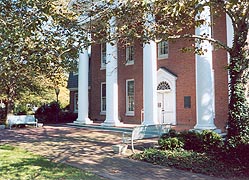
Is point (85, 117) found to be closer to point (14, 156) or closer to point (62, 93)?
point (14, 156)

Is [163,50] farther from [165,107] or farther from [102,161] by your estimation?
[102,161]

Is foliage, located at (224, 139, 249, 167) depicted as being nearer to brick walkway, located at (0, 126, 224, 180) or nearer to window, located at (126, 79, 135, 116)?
brick walkway, located at (0, 126, 224, 180)

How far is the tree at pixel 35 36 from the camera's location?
692 centimetres

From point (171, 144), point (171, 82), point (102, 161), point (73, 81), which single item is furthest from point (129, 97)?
point (102, 161)

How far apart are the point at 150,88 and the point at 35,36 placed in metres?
9.73

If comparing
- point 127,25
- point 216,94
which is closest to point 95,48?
point 216,94

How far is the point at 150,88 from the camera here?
16562mm

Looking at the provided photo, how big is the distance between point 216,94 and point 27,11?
12069 mm

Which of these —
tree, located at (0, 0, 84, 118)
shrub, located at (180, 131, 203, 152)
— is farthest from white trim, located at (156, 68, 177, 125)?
tree, located at (0, 0, 84, 118)

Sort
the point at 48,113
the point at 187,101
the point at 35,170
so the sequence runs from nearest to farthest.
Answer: the point at 35,170 < the point at 187,101 < the point at 48,113

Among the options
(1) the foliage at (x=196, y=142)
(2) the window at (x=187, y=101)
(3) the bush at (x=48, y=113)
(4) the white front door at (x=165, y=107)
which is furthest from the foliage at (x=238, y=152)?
(3) the bush at (x=48, y=113)

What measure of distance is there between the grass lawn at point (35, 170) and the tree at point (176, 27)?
13.0 feet

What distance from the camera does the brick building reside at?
14.0 m

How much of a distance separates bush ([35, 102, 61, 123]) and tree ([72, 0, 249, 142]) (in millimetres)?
18080
